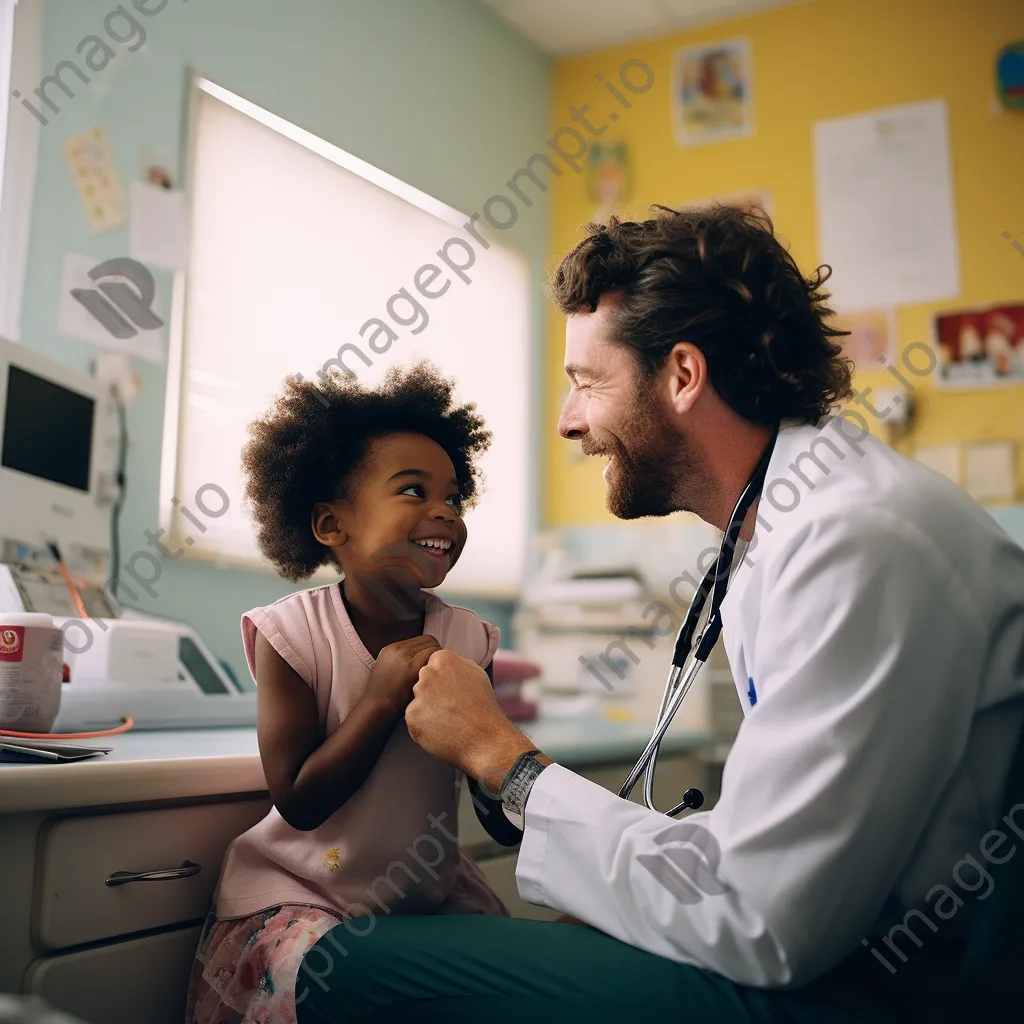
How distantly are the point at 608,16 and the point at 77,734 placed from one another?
315 centimetres

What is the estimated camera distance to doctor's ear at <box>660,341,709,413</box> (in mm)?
1104

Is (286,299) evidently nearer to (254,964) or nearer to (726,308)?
(726,308)

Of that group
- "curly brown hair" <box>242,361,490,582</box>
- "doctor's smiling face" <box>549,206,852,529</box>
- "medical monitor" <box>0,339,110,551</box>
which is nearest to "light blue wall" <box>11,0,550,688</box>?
"medical monitor" <box>0,339,110,551</box>

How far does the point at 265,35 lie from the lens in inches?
99.7

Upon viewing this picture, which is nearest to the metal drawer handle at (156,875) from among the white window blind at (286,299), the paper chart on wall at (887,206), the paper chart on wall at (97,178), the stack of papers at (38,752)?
the stack of papers at (38,752)

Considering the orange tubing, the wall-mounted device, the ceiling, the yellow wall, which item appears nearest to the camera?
the orange tubing

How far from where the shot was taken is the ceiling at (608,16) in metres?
3.35

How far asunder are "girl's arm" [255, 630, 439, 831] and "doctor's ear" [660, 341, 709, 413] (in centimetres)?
40

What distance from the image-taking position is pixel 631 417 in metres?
1.14

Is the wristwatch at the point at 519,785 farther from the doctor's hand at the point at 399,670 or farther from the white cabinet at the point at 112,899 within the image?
the white cabinet at the point at 112,899

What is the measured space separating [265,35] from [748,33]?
1707mm

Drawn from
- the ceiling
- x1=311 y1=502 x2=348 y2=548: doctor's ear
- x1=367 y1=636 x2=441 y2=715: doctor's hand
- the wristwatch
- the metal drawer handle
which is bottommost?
the metal drawer handle

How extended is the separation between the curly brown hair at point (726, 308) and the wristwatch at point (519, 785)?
1.52ft

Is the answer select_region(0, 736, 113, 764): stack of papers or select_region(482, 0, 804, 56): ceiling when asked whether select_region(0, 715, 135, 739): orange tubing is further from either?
select_region(482, 0, 804, 56): ceiling
